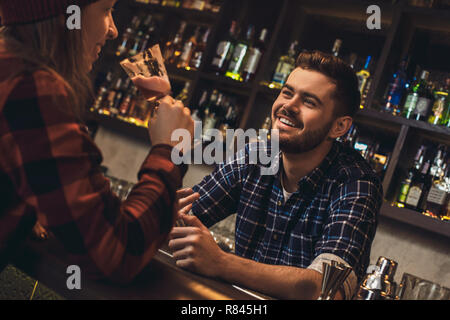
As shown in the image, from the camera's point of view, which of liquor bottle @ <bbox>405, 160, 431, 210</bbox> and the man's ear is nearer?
the man's ear

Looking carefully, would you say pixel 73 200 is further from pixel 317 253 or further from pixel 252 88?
pixel 252 88

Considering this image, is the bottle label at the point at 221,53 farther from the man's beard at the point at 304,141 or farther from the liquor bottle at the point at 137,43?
the man's beard at the point at 304,141

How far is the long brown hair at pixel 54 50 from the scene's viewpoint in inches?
27.1

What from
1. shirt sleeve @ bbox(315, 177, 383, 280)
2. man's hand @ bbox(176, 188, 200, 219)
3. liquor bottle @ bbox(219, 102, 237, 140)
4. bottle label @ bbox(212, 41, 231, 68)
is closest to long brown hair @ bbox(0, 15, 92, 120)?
man's hand @ bbox(176, 188, 200, 219)

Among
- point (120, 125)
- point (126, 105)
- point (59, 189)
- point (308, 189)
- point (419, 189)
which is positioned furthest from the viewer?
point (126, 105)

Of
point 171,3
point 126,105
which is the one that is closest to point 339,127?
point 126,105

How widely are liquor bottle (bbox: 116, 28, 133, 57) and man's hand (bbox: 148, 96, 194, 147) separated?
2.23 m

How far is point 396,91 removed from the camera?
2.10 m

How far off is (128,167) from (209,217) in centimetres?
137

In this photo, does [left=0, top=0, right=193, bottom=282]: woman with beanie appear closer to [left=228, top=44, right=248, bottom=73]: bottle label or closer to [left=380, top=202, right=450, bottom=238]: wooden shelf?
[left=380, top=202, right=450, bottom=238]: wooden shelf

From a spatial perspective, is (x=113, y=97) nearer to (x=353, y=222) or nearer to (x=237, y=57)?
(x=237, y=57)

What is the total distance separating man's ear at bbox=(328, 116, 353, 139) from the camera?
5.59 feet

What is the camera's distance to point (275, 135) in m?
1.70

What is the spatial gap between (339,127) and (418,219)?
56 centimetres
